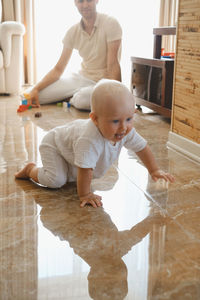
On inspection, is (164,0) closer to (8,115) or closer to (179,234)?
(8,115)

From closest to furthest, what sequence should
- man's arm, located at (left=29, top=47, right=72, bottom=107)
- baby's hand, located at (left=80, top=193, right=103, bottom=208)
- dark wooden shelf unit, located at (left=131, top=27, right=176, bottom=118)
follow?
baby's hand, located at (left=80, top=193, right=103, bottom=208)
dark wooden shelf unit, located at (left=131, top=27, right=176, bottom=118)
man's arm, located at (left=29, top=47, right=72, bottom=107)

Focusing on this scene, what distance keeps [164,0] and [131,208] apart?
371 centimetres

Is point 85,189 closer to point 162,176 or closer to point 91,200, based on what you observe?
point 91,200

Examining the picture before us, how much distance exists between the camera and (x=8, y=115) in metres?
2.58

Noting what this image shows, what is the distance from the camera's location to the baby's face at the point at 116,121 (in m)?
1.11

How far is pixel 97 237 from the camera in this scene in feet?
3.44

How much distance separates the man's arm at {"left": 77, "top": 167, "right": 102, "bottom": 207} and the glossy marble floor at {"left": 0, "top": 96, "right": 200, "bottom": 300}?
0.10 ft

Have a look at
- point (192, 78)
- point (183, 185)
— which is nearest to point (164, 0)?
point (192, 78)

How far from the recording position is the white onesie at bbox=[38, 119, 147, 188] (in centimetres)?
118

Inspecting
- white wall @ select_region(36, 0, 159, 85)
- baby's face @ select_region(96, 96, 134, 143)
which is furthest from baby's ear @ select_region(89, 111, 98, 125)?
white wall @ select_region(36, 0, 159, 85)

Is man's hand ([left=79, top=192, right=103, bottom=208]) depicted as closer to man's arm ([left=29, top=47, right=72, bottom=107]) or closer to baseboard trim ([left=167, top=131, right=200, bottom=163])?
baseboard trim ([left=167, top=131, right=200, bottom=163])

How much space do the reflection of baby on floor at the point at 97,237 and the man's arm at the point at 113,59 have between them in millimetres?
1624

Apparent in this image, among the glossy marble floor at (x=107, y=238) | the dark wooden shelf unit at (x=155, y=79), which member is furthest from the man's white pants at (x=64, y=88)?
the glossy marble floor at (x=107, y=238)

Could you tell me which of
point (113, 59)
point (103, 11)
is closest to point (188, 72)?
point (113, 59)
